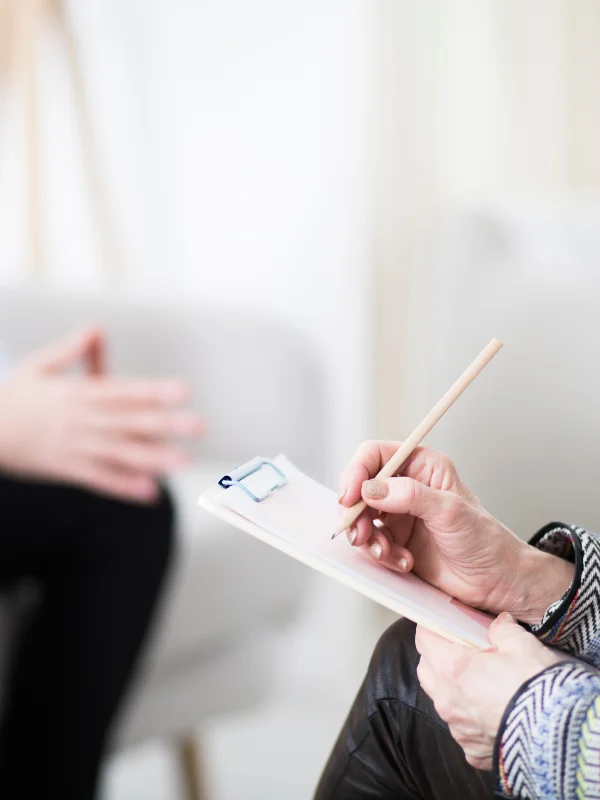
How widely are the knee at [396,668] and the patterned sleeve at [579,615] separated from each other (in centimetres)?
4

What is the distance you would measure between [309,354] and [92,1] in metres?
0.97

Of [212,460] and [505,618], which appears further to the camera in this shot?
[212,460]

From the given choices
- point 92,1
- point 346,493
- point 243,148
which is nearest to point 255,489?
point 346,493

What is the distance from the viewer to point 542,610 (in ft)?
0.84

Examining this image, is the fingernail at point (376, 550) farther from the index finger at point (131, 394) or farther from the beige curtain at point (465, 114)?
the index finger at point (131, 394)

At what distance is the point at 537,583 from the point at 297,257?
1.14 m

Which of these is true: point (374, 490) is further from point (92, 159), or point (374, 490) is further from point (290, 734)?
point (92, 159)

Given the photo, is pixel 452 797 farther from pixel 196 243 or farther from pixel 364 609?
pixel 196 243

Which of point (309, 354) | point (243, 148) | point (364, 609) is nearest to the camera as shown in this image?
point (364, 609)

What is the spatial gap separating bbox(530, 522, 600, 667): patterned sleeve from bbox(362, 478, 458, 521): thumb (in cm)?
5

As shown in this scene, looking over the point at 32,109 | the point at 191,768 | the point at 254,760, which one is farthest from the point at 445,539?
the point at 32,109

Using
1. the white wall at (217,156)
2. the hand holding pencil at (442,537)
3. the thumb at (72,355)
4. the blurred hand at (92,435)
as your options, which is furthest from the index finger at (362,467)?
the white wall at (217,156)

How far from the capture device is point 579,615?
0.25 m

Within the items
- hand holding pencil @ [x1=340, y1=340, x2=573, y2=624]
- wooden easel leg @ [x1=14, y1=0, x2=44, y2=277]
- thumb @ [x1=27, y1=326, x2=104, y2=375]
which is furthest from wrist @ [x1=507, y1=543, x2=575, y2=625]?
wooden easel leg @ [x1=14, y1=0, x2=44, y2=277]
